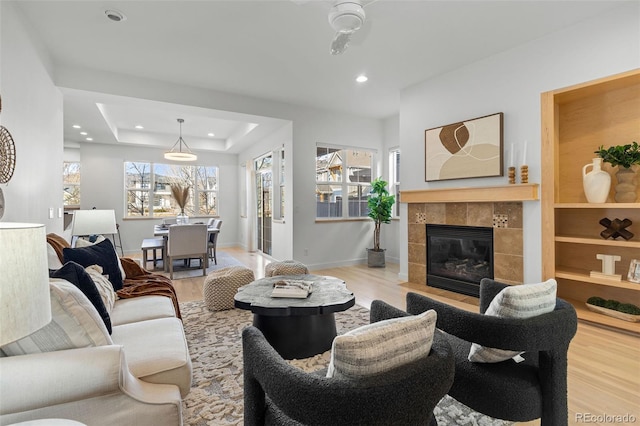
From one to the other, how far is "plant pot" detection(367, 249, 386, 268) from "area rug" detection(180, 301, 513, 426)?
229 cm

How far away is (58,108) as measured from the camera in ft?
12.5

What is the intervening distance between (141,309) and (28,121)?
208 centimetres

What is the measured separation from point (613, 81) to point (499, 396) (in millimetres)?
3156

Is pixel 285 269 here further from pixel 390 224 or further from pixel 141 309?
pixel 390 224

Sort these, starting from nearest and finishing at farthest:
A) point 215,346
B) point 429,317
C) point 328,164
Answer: point 429,317 → point 215,346 → point 328,164

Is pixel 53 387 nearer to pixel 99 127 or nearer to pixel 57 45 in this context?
pixel 57 45

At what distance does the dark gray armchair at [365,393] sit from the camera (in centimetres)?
78

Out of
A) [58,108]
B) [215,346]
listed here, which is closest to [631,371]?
[215,346]

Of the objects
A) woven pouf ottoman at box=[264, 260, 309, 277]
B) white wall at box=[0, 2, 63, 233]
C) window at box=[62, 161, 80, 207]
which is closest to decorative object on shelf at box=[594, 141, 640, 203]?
woven pouf ottoman at box=[264, 260, 309, 277]

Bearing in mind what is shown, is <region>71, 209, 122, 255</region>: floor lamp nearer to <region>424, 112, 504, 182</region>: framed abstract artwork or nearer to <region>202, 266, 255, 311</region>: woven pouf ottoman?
<region>202, 266, 255, 311</region>: woven pouf ottoman

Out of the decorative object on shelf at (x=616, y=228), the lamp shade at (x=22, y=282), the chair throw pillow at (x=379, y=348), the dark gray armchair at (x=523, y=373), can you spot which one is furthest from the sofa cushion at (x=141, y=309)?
A: the decorative object on shelf at (x=616, y=228)

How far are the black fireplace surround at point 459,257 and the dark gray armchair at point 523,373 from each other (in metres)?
2.57

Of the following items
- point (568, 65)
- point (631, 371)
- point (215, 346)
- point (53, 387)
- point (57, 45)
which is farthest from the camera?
point (57, 45)

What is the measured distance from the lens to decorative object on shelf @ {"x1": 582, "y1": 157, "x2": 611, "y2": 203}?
2785mm
